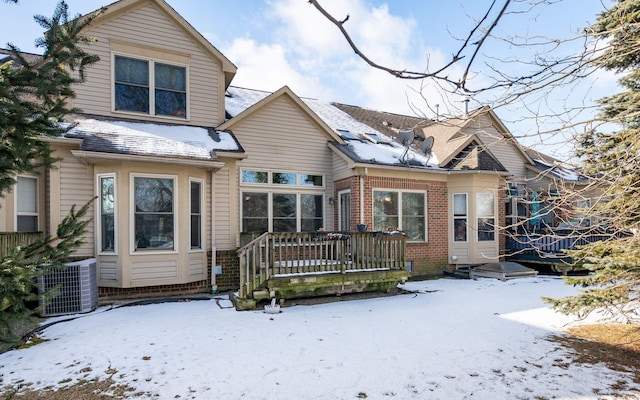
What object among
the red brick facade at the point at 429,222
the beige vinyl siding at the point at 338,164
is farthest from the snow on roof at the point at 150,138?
the red brick facade at the point at 429,222

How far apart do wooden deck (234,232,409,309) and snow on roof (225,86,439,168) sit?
2.75 meters

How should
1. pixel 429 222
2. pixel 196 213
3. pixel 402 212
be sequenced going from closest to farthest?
pixel 196 213, pixel 402 212, pixel 429 222

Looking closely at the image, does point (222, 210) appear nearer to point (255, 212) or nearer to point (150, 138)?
point (255, 212)

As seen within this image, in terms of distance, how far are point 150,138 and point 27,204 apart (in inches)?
118

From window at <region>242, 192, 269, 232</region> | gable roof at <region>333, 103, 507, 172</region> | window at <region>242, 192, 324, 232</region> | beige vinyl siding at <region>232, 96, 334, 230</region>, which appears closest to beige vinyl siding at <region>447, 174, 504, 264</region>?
gable roof at <region>333, 103, 507, 172</region>

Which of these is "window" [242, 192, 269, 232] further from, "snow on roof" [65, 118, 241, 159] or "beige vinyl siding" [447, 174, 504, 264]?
"beige vinyl siding" [447, 174, 504, 264]

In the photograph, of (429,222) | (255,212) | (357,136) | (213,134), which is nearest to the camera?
(213,134)

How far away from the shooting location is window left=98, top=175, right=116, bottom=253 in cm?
844

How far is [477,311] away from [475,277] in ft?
15.6

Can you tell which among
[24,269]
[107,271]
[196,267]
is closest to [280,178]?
[196,267]

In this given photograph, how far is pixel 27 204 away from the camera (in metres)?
8.16

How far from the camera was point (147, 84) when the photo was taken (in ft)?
31.5

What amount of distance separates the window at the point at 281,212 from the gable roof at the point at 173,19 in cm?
378

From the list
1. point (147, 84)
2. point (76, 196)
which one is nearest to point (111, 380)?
point (76, 196)
